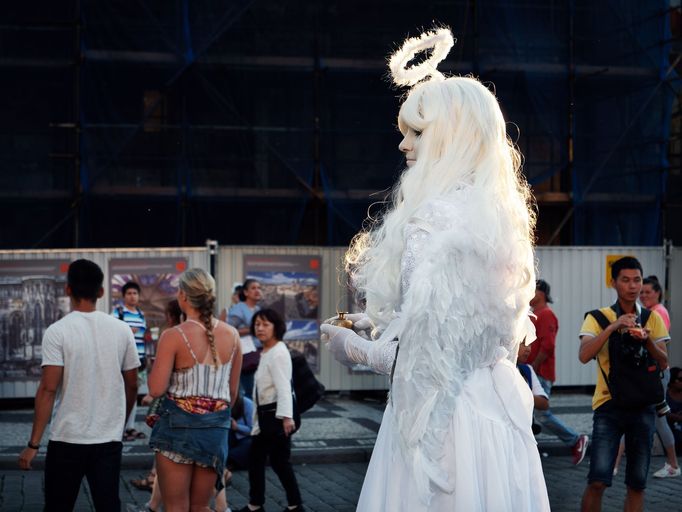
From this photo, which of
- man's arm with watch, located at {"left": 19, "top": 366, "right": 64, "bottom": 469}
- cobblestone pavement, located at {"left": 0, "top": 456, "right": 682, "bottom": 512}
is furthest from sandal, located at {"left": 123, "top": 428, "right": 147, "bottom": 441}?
man's arm with watch, located at {"left": 19, "top": 366, "right": 64, "bottom": 469}

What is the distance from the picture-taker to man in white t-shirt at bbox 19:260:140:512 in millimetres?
5551

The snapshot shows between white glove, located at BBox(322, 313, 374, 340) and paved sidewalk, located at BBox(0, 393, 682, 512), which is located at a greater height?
white glove, located at BBox(322, 313, 374, 340)

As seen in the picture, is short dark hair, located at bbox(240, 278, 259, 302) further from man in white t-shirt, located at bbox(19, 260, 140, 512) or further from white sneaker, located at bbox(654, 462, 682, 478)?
man in white t-shirt, located at bbox(19, 260, 140, 512)

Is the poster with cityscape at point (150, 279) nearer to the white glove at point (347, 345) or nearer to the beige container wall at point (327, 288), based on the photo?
the beige container wall at point (327, 288)

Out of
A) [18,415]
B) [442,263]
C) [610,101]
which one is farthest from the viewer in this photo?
[610,101]

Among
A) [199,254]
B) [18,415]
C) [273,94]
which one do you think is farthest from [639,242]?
[18,415]

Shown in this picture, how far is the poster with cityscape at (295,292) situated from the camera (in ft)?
48.5

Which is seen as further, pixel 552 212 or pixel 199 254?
pixel 552 212

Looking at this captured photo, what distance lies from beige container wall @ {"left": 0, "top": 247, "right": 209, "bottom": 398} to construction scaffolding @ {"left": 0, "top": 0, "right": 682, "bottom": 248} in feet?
6.51

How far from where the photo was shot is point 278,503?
8.39 metres

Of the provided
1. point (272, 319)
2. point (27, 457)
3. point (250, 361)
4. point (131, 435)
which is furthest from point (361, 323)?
point (131, 435)

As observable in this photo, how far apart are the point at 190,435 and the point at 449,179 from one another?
121 inches

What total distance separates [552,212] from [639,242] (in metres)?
1.44

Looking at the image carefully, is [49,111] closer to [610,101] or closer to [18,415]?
[18,415]
